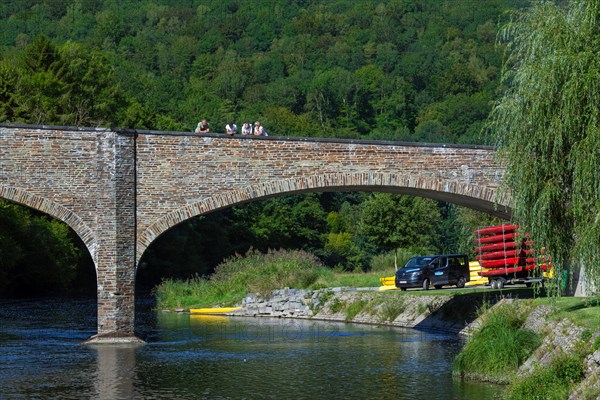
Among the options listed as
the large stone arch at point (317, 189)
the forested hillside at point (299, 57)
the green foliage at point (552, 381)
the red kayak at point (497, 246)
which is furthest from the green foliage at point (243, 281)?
the forested hillside at point (299, 57)

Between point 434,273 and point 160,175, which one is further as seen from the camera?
point 434,273

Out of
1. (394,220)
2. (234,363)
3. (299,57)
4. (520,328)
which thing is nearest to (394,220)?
(394,220)

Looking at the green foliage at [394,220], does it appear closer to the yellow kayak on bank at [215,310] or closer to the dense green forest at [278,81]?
the dense green forest at [278,81]

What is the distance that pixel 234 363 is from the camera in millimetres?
24078

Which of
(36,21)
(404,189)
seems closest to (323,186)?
(404,189)

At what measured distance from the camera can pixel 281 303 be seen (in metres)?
38.6

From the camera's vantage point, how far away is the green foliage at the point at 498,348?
19.7 metres

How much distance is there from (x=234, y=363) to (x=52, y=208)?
20.2ft

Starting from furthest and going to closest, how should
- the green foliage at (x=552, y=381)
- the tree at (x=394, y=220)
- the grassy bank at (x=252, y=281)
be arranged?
1. the tree at (x=394, y=220)
2. the grassy bank at (x=252, y=281)
3. the green foliage at (x=552, y=381)

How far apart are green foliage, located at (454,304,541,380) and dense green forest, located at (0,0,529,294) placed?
24060 mm

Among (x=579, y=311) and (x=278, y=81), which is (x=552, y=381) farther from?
(x=278, y=81)

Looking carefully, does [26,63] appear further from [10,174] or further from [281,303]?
[10,174]

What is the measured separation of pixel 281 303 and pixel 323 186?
11842 millimetres

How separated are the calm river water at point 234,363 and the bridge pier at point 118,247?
781 millimetres
